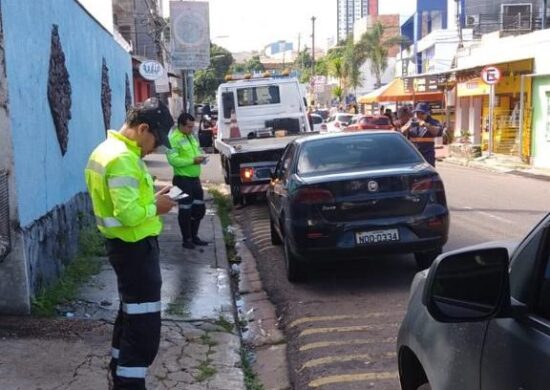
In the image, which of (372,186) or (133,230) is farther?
(372,186)

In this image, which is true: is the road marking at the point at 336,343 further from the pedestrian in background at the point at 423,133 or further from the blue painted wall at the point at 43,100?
the pedestrian in background at the point at 423,133

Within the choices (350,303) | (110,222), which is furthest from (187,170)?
(110,222)

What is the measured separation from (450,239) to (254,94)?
7.79m

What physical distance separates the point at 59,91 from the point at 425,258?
14.1 ft

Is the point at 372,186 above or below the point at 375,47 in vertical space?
below

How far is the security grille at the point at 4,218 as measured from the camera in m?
5.44

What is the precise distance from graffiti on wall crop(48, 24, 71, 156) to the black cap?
10.4 feet

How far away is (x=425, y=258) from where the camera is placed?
7465 mm

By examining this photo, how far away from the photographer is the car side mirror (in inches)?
83.7

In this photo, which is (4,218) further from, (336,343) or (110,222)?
(336,343)

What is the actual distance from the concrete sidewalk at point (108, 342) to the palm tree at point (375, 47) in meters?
55.9

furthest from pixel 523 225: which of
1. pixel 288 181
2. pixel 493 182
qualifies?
pixel 493 182

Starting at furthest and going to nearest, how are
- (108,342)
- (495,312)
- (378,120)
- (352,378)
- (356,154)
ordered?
(378,120) → (356,154) → (108,342) → (352,378) → (495,312)

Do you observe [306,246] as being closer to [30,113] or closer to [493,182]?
[30,113]
